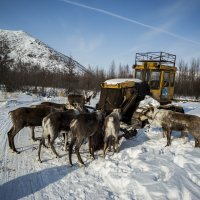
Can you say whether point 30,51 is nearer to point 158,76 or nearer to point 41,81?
point 41,81

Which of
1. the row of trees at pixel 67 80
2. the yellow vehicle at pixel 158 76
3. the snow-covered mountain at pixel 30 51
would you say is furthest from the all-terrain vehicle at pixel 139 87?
the snow-covered mountain at pixel 30 51

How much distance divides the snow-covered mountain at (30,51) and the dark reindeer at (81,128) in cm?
12085

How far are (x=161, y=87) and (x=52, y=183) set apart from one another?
858 cm

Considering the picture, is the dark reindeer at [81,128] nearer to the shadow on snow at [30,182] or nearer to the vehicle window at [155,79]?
the shadow on snow at [30,182]

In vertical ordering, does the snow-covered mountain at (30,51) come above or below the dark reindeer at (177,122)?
above

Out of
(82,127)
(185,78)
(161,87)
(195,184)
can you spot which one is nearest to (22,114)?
(82,127)

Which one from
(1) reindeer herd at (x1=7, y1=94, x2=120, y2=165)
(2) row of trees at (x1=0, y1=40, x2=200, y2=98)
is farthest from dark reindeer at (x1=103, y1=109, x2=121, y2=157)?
(2) row of trees at (x1=0, y1=40, x2=200, y2=98)

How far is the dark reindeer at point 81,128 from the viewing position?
23.3ft

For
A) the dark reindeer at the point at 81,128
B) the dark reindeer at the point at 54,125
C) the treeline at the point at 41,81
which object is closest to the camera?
the dark reindeer at the point at 81,128

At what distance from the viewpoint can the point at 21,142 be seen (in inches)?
362

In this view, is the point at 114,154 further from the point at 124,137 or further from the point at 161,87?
the point at 161,87

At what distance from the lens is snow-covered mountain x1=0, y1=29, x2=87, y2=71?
133875mm

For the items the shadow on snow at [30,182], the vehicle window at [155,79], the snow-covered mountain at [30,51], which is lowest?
the shadow on snow at [30,182]

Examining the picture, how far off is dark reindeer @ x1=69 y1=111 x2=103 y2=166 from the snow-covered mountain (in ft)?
396
